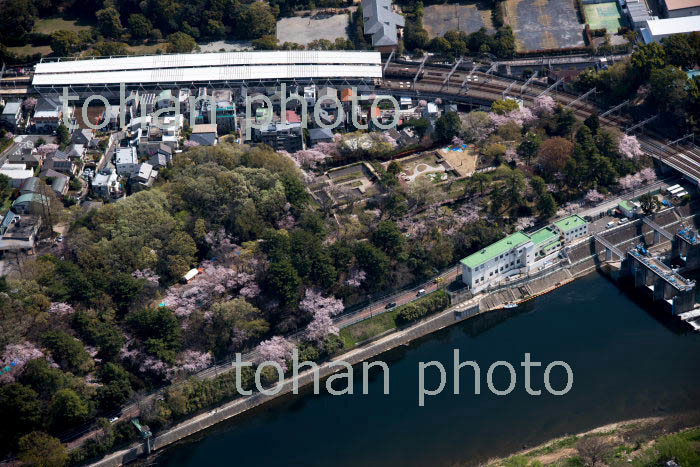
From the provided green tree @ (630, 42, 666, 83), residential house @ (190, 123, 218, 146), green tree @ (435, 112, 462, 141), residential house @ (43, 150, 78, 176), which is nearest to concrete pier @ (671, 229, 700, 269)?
green tree @ (630, 42, 666, 83)

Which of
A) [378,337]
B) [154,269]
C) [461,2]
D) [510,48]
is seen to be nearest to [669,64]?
[510,48]

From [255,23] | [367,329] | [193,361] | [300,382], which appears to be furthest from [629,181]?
[255,23]

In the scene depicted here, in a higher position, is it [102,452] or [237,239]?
[237,239]

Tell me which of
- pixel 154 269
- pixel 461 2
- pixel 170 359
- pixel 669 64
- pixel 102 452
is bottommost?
pixel 102 452

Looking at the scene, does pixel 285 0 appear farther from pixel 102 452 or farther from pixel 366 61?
pixel 102 452

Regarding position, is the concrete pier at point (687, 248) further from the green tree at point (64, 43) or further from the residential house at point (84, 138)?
the green tree at point (64, 43)

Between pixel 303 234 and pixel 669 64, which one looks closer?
pixel 303 234

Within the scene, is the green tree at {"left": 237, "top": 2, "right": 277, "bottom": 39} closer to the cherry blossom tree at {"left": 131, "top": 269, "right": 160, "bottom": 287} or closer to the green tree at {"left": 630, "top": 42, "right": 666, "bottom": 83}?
the green tree at {"left": 630, "top": 42, "right": 666, "bottom": 83}
